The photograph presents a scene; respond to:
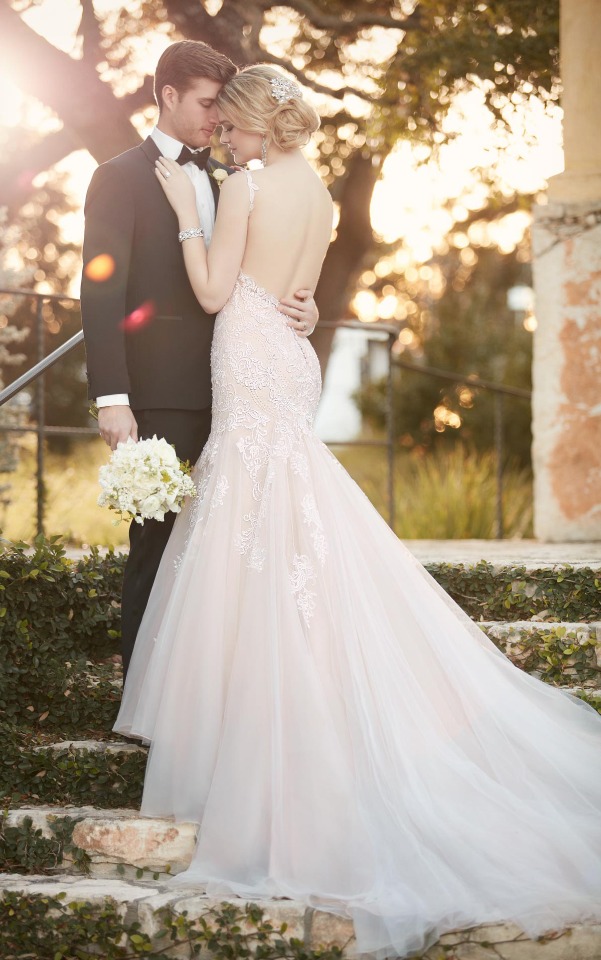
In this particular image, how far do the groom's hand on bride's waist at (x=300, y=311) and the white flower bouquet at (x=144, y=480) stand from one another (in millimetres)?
626

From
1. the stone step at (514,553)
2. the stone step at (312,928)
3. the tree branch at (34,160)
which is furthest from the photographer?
the tree branch at (34,160)

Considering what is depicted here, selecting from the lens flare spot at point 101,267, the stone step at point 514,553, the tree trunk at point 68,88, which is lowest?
the stone step at point 514,553

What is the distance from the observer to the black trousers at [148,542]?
11.1 ft

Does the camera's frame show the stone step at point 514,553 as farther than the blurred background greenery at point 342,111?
No

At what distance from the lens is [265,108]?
323cm

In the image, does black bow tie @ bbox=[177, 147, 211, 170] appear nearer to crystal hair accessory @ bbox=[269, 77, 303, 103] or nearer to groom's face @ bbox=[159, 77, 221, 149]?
groom's face @ bbox=[159, 77, 221, 149]

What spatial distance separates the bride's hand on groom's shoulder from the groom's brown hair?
26 cm

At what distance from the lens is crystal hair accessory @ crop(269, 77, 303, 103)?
322 centimetres

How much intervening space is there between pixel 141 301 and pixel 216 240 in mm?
327

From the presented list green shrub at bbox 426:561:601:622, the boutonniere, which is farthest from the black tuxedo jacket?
green shrub at bbox 426:561:601:622

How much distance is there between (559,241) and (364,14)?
138 inches

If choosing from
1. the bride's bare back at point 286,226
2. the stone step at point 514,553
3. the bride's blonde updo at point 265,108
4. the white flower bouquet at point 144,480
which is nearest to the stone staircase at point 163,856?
the stone step at point 514,553

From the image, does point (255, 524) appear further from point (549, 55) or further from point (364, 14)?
point (364, 14)

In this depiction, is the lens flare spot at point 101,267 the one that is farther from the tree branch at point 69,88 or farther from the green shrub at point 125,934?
the tree branch at point 69,88
